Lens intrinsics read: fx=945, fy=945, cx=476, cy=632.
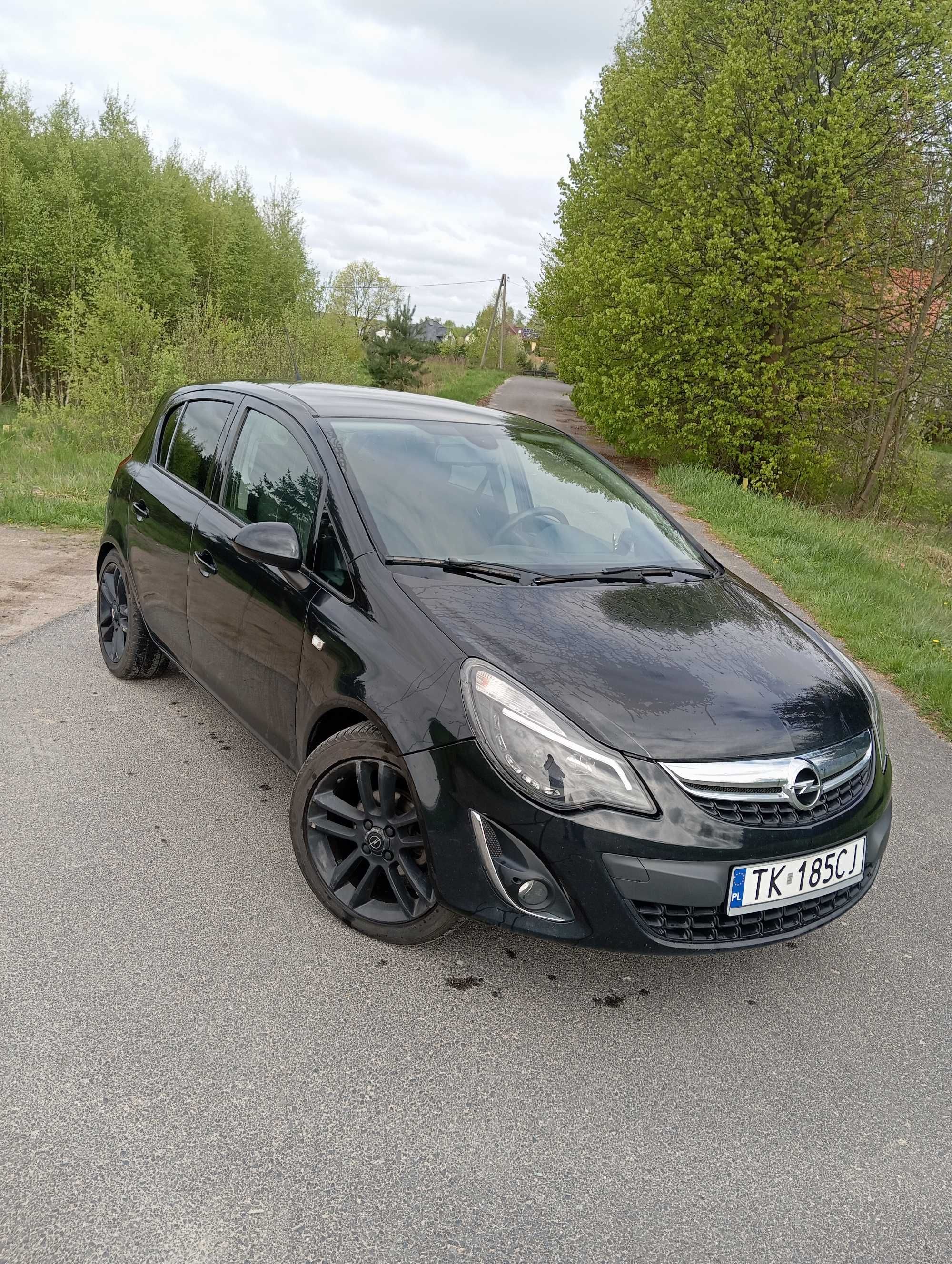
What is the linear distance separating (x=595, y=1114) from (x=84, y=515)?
29.4 ft

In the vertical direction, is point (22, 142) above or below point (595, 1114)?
above

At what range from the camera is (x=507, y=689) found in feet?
8.18

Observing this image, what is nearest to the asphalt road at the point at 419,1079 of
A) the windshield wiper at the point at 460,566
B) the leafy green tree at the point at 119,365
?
the windshield wiper at the point at 460,566

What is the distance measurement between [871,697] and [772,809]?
33.0 inches

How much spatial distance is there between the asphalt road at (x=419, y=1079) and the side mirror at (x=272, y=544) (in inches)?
41.2

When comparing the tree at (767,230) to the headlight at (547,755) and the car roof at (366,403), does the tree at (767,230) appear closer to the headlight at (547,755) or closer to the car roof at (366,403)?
the car roof at (366,403)

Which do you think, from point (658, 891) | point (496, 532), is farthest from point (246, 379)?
point (658, 891)

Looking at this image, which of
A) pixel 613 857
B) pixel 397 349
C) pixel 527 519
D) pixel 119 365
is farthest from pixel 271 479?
pixel 397 349

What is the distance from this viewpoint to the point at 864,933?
3.16 m

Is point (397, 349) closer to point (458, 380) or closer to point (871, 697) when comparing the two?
point (458, 380)

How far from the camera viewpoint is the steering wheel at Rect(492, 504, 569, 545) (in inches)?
132

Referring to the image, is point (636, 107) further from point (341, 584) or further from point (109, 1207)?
point (109, 1207)

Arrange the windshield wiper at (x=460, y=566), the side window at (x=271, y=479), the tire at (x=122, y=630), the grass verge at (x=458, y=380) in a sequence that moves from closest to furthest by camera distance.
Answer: the windshield wiper at (x=460, y=566) → the side window at (x=271, y=479) → the tire at (x=122, y=630) → the grass verge at (x=458, y=380)

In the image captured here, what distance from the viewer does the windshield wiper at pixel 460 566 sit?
119 inches
